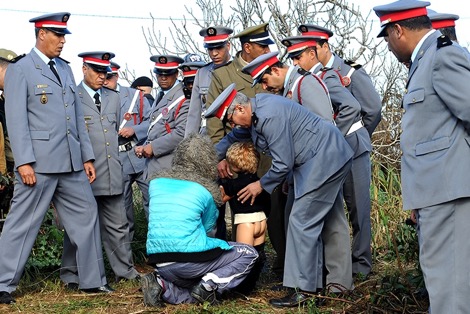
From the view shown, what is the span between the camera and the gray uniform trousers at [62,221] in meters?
6.84

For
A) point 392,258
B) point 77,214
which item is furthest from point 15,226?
point 392,258

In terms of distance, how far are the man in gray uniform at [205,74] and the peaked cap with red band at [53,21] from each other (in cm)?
146

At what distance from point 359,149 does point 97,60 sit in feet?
8.68

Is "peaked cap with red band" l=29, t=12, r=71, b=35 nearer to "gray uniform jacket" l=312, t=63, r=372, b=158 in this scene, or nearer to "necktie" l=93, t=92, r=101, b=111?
"necktie" l=93, t=92, r=101, b=111

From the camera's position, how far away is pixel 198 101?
314 inches

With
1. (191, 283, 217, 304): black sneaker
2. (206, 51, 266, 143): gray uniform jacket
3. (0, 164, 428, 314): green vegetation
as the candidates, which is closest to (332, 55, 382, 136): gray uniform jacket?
(206, 51, 266, 143): gray uniform jacket

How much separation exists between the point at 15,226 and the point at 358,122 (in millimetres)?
3042

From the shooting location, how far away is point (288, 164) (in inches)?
243

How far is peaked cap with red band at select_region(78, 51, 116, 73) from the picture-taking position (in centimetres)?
791

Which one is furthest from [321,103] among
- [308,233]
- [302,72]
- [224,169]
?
[308,233]

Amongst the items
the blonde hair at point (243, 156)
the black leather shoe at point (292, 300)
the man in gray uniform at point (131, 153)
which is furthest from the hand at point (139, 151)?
the black leather shoe at point (292, 300)

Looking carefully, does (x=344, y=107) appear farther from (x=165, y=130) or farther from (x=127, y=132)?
(x=127, y=132)

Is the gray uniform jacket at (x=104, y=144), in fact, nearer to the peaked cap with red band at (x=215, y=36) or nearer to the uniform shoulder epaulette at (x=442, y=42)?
the peaked cap with red band at (x=215, y=36)

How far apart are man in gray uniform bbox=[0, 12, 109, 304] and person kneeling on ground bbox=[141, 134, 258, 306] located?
0.99 m
